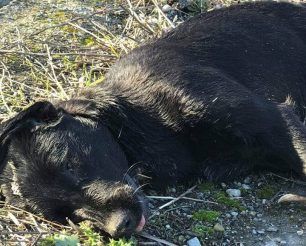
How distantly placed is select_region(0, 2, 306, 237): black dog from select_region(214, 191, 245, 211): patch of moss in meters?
0.16

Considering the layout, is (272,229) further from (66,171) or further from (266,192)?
(66,171)

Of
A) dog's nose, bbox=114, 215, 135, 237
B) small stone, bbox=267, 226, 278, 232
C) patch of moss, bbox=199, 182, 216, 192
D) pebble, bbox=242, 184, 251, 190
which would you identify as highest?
dog's nose, bbox=114, 215, 135, 237

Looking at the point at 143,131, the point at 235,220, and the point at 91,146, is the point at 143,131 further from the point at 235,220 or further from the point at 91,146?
the point at 235,220

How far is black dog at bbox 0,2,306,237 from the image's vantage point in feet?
13.8

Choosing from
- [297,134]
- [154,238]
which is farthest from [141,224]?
[297,134]

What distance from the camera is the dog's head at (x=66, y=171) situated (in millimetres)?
4074

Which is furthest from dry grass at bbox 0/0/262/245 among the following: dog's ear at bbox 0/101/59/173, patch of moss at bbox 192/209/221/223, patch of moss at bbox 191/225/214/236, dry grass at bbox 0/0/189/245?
patch of moss at bbox 191/225/214/236

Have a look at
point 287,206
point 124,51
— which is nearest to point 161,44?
point 124,51

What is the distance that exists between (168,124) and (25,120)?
1016 millimetres

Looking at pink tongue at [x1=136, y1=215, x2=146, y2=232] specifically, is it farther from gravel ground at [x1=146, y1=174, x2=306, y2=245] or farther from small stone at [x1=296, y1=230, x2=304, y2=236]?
small stone at [x1=296, y1=230, x2=304, y2=236]

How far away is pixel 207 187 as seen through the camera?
480 centimetres

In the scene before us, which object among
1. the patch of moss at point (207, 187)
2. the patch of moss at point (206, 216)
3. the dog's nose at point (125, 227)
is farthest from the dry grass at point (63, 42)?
the dog's nose at point (125, 227)

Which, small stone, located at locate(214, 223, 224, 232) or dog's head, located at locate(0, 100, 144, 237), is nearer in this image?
dog's head, located at locate(0, 100, 144, 237)

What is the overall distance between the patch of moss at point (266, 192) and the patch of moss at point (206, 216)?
1.29 ft
